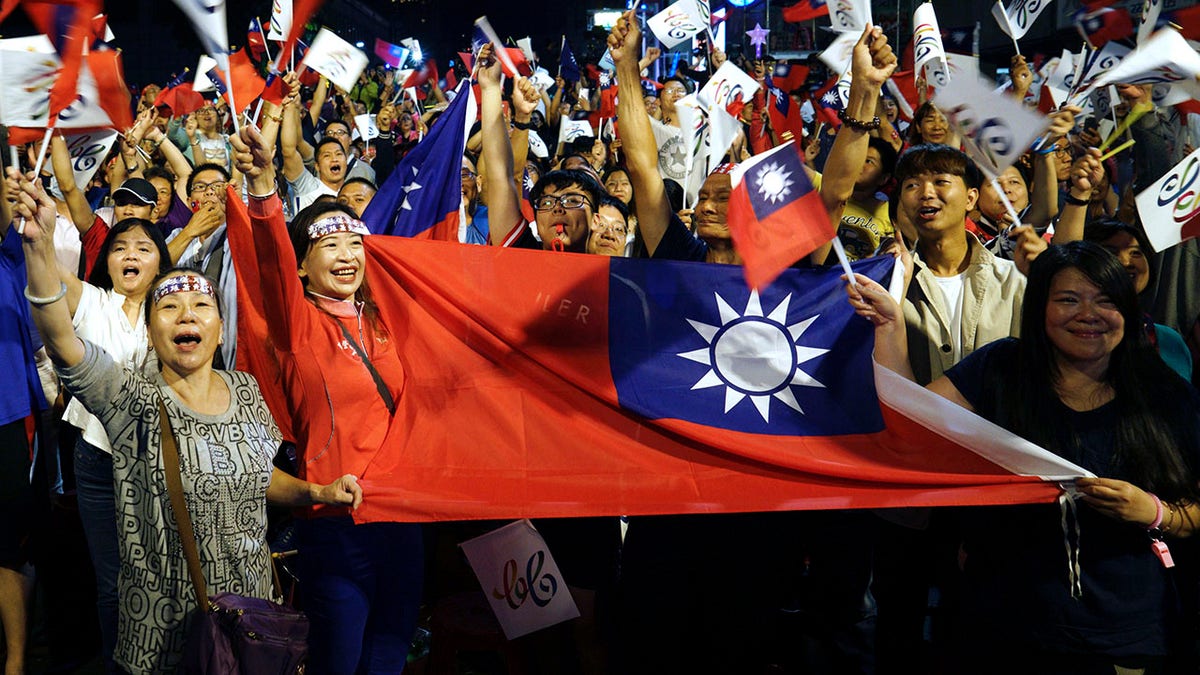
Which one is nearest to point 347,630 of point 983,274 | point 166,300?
point 166,300

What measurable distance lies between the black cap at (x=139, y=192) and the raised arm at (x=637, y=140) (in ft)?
10.7

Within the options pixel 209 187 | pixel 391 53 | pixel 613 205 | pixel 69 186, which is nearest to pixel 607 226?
pixel 613 205

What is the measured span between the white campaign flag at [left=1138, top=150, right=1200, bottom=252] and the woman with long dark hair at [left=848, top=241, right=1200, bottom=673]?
4.22ft

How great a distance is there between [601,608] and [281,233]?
2004 millimetres

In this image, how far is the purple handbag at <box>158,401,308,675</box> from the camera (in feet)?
11.0

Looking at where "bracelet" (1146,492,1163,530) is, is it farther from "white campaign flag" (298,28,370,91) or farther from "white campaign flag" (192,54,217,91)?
→ "white campaign flag" (192,54,217,91)

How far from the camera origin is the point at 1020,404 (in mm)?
3457

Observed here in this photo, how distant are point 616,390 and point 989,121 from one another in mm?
1553

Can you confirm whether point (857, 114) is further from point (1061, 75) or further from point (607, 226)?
point (1061, 75)

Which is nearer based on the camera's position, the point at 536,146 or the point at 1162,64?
the point at 1162,64

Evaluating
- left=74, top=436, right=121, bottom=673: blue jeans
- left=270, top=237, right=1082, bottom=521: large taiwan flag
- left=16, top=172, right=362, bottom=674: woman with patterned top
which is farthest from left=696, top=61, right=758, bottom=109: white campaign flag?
left=16, top=172, right=362, bottom=674: woman with patterned top

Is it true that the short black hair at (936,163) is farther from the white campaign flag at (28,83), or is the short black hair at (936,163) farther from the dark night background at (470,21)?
the dark night background at (470,21)

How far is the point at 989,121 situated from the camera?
155 inches

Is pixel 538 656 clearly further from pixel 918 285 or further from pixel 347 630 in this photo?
pixel 918 285
